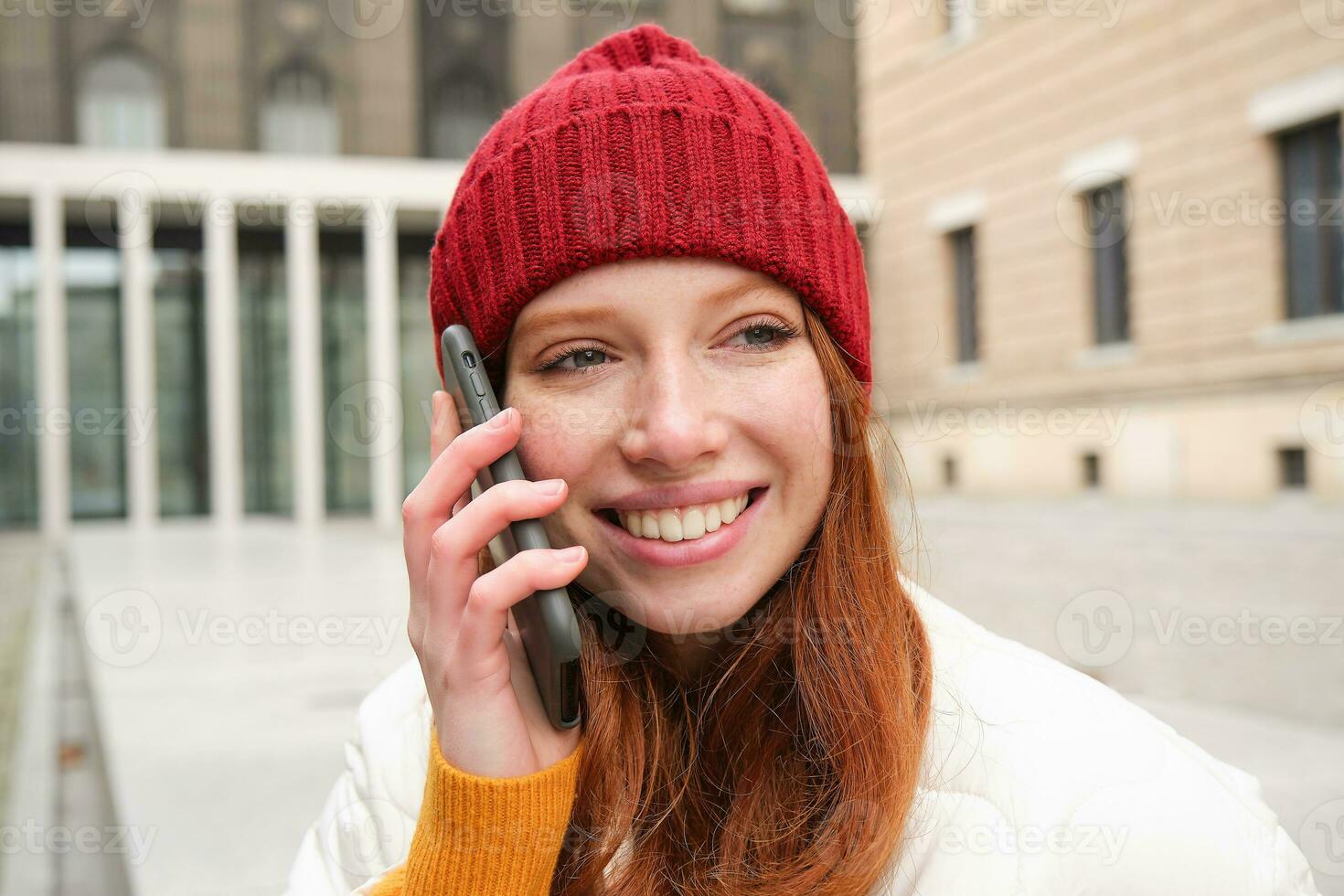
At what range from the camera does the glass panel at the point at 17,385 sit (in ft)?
58.6

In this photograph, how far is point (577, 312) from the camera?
145 cm

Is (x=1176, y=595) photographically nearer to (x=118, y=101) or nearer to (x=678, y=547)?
(x=678, y=547)

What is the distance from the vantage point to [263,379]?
1914cm

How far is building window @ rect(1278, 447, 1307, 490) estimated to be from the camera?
12.9 metres

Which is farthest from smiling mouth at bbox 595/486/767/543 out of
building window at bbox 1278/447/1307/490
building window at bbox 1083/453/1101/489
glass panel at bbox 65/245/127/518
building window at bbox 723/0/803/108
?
building window at bbox 723/0/803/108

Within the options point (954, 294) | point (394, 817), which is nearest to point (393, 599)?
point (394, 817)

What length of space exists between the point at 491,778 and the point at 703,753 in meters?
0.35

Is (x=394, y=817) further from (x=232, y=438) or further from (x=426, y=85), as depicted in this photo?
(x=426, y=85)

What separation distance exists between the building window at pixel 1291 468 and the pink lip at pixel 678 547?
44.5 ft

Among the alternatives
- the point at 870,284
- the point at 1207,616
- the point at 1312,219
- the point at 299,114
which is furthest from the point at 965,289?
the point at 1207,616

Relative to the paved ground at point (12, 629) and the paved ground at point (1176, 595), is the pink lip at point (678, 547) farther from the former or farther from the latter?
the paved ground at point (12, 629)

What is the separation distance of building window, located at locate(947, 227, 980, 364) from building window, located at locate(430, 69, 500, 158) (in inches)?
353

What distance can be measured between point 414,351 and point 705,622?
62.1ft

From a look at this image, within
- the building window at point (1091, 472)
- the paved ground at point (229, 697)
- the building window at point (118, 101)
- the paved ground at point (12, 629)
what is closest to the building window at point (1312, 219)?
the building window at point (1091, 472)
